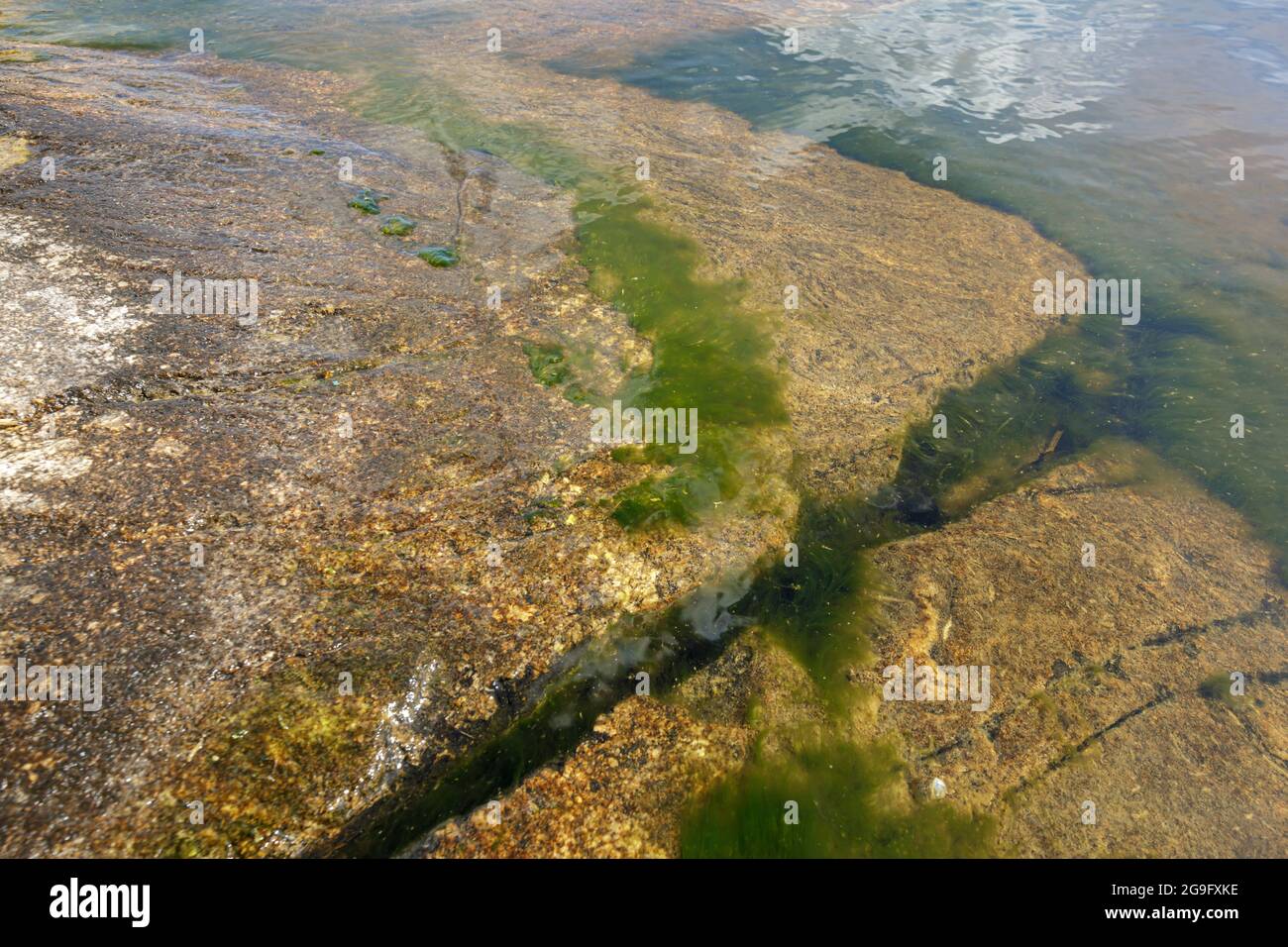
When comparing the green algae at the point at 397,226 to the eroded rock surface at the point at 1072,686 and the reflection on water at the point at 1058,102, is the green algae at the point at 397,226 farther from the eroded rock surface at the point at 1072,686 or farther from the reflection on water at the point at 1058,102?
the eroded rock surface at the point at 1072,686

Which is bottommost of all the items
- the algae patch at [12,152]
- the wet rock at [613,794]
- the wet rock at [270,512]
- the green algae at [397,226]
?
the wet rock at [613,794]

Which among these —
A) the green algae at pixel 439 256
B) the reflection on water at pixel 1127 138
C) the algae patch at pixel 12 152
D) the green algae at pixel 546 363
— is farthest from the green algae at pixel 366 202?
the reflection on water at pixel 1127 138

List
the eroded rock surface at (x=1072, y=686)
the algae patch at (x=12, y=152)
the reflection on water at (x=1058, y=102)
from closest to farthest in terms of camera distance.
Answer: the eroded rock surface at (x=1072, y=686) → the algae patch at (x=12, y=152) → the reflection on water at (x=1058, y=102)

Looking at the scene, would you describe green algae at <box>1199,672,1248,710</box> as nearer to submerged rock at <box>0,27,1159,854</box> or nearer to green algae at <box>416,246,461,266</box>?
submerged rock at <box>0,27,1159,854</box>

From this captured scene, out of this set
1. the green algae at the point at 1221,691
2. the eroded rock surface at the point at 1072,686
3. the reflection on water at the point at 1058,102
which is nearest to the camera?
the eroded rock surface at the point at 1072,686

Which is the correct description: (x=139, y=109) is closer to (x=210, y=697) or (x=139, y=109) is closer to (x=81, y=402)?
(x=81, y=402)

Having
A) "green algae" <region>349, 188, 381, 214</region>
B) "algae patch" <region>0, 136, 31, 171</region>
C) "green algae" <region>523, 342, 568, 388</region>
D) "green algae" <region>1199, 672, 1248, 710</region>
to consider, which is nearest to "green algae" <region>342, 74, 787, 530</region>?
"green algae" <region>523, 342, 568, 388</region>
